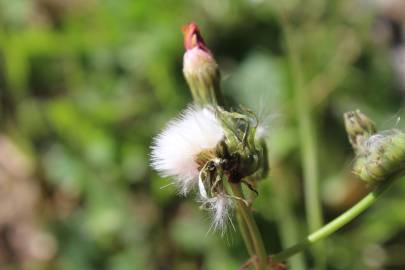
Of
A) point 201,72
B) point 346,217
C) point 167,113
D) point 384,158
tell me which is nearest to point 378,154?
point 384,158

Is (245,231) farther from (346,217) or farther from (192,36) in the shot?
(192,36)

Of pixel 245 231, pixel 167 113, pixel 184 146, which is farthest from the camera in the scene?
pixel 167 113

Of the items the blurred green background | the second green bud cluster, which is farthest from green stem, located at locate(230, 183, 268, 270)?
the blurred green background

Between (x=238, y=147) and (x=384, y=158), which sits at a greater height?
(x=238, y=147)

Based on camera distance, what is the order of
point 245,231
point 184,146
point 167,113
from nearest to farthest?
point 184,146
point 245,231
point 167,113

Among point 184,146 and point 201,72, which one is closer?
point 184,146

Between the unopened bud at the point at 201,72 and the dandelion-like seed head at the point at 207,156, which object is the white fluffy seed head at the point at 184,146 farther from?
the unopened bud at the point at 201,72

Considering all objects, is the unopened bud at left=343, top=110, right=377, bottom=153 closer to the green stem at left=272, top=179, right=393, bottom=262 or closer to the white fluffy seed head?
the green stem at left=272, top=179, right=393, bottom=262
